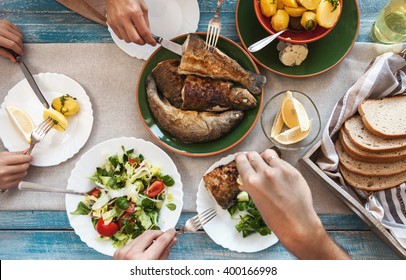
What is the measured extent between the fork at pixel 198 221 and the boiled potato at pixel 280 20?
936mm

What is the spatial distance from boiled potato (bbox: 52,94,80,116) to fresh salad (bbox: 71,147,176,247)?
304 millimetres

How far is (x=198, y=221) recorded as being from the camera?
2010 millimetres

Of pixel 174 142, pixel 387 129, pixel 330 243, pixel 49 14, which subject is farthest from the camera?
pixel 49 14

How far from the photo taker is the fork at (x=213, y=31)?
200cm

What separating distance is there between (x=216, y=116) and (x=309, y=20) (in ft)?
2.03

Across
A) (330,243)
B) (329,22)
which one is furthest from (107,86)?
(330,243)

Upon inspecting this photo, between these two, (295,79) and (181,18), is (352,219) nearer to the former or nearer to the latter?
(295,79)

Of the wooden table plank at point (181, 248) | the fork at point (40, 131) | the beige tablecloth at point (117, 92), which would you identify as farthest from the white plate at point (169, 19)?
the wooden table plank at point (181, 248)

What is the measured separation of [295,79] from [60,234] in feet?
4.69

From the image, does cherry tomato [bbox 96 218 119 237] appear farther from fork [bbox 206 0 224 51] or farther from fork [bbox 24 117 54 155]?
fork [bbox 206 0 224 51]

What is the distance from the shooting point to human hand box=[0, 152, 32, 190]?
2.03 meters

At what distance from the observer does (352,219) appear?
6.95 ft

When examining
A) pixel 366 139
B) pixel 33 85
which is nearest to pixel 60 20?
pixel 33 85

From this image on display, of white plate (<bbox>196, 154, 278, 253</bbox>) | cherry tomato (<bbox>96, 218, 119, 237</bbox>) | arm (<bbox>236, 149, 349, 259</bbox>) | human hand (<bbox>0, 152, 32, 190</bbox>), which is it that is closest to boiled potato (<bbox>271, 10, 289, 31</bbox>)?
white plate (<bbox>196, 154, 278, 253</bbox>)
